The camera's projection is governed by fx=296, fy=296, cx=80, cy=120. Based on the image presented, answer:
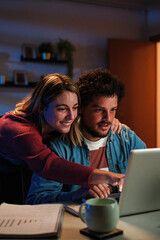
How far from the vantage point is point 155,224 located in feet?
3.30

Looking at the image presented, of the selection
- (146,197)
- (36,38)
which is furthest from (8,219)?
(36,38)

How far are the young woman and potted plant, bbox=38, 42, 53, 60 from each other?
8.06ft

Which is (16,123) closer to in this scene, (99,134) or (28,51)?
(99,134)

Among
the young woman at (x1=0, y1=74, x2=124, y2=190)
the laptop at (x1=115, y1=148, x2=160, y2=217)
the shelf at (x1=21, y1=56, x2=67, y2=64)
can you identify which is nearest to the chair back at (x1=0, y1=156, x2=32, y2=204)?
the young woman at (x1=0, y1=74, x2=124, y2=190)

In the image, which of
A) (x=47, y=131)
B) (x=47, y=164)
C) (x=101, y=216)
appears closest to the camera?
(x=101, y=216)

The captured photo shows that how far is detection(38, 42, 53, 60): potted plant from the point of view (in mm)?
4111

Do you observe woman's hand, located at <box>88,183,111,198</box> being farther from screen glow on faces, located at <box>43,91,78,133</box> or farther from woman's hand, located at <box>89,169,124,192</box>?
screen glow on faces, located at <box>43,91,78,133</box>

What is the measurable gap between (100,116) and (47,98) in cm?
34

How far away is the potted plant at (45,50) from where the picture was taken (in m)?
4.11

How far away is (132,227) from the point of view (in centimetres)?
97

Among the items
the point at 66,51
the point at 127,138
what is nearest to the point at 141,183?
the point at 127,138

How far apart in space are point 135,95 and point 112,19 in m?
1.27

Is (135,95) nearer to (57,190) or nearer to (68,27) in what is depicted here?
(68,27)

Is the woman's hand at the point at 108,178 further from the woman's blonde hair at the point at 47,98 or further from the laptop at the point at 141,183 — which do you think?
the woman's blonde hair at the point at 47,98
